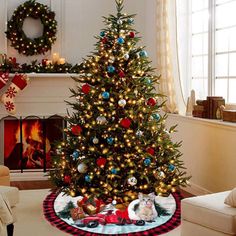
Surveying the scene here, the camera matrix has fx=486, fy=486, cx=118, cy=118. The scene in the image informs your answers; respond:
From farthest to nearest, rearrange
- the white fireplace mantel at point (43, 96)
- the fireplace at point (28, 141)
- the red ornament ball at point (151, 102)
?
the fireplace at point (28, 141)
the white fireplace mantel at point (43, 96)
the red ornament ball at point (151, 102)

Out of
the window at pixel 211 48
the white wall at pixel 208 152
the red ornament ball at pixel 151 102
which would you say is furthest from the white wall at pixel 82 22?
the red ornament ball at pixel 151 102

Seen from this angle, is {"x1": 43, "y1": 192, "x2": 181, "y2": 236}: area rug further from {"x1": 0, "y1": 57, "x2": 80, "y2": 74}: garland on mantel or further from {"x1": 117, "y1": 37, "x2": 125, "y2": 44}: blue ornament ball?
{"x1": 0, "y1": 57, "x2": 80, "y2": 74}: garland on mantel

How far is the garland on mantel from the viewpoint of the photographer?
629 centimetres

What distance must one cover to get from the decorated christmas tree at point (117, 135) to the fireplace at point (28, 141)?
1.93 m

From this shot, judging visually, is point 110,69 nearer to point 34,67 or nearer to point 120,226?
point 120,226

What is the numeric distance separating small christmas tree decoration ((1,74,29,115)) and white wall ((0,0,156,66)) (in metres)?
0.46

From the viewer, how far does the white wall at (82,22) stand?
6.66 metres

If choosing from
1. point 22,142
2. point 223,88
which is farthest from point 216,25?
point 22,142

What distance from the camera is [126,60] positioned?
471 centimetres

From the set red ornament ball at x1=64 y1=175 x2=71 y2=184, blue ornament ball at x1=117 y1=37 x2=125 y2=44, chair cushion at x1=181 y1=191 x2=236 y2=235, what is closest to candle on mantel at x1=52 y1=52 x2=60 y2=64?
blue ornament ball at x1=117 y1=37 x2=125 y2=44

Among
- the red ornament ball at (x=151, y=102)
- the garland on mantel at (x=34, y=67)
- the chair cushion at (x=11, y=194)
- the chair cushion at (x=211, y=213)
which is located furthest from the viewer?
the garland on mantel at (x=34, y=67)

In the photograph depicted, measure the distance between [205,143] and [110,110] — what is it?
4.33ft

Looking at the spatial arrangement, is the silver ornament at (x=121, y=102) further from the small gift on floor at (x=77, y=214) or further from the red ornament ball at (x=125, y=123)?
the small gift on floor at (x=77, y=214)

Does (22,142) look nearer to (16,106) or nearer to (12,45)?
(16,106)
